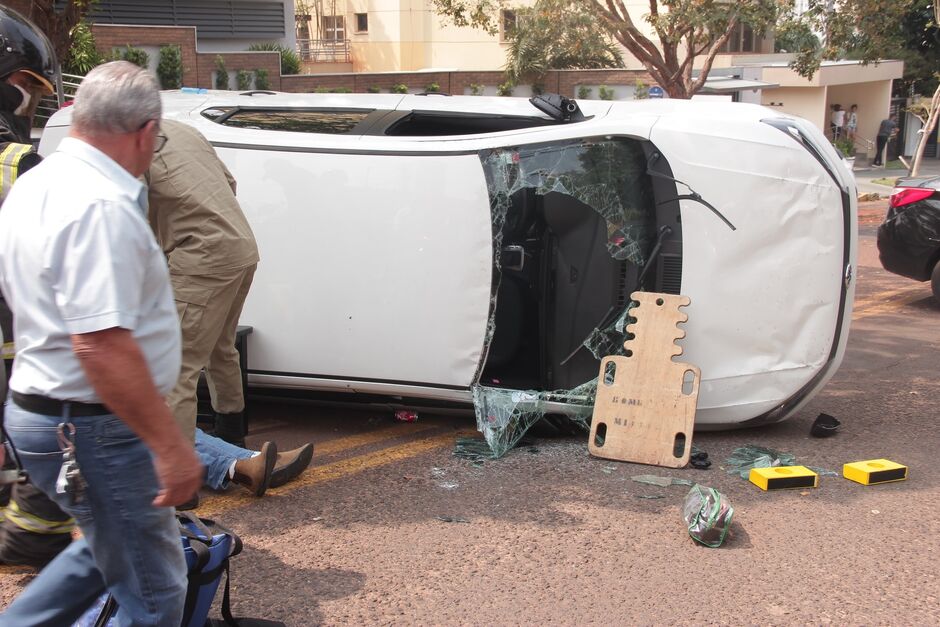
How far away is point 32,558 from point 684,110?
3512mm

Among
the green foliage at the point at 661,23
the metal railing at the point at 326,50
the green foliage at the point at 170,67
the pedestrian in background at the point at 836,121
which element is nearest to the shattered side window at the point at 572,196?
the green foliage at the point at 661,23

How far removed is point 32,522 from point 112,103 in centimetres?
173

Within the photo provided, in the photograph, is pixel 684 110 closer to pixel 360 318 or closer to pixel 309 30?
A: pixel 360 318

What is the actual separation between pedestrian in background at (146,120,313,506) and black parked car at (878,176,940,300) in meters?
6.65

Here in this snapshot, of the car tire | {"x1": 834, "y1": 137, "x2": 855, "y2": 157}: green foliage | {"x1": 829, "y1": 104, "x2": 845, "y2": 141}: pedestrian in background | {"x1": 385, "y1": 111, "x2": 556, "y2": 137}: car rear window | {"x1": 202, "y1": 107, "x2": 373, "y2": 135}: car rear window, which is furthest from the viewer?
{"x1": 829, "y1": 104, "x2": 845, "y2": 141}: pedestrian in background

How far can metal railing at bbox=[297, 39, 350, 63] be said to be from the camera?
43531 millimetres

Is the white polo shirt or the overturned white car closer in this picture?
the white polo shirt

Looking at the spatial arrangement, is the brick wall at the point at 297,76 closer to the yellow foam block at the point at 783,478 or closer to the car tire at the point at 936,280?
the car tire at the point at 936,280

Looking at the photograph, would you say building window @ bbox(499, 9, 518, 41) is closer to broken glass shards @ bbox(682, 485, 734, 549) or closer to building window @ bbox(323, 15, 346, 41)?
building window @ bbox(323, 15, 346, 41)

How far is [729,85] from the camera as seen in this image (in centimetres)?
2689

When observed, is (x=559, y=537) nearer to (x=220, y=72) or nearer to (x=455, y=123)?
(x=455, y=123)

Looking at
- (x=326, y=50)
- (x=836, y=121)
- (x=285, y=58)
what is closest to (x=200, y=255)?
(x=285, y=58)

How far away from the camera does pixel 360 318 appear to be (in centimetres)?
478

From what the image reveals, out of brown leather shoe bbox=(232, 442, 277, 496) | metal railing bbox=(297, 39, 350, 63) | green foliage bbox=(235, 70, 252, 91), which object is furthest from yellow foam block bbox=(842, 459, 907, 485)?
metal railing bbox=(297, 39, 350, 63)
